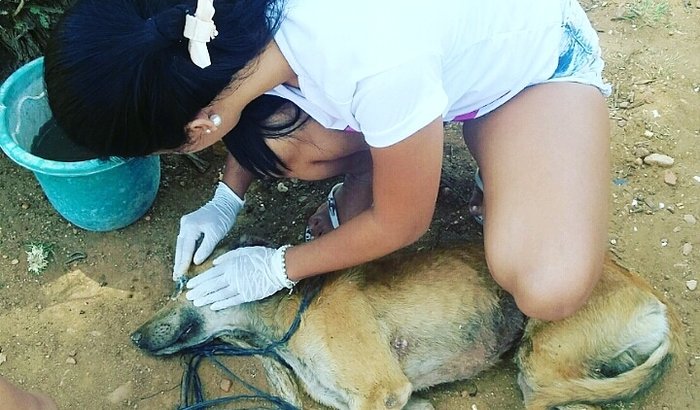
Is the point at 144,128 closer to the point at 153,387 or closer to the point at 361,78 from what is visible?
the point at 361,78

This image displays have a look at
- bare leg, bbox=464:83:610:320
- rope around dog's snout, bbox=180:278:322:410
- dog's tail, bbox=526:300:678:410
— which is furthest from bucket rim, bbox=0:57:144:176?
dog's tail, bbox=526:300:678:410

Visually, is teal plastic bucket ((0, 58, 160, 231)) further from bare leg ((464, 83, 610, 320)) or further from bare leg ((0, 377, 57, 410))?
bare leg ((464, 83, 610, 320))

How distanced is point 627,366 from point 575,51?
1.08 meters

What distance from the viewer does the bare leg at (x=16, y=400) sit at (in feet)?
5.88

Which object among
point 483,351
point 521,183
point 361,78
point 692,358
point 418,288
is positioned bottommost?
point 692,358

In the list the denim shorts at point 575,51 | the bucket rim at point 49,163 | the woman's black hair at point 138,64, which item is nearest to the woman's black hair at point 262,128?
the woman's black hair at point 138,64

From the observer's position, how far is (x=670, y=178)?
330 cm

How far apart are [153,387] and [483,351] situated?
3.98 feet

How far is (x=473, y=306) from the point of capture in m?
2.58

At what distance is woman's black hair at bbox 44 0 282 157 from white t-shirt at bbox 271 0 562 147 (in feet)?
0.37

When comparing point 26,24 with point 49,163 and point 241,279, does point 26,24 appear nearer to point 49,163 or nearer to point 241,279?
point 49,163

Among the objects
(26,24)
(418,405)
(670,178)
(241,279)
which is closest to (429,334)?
(418,405)

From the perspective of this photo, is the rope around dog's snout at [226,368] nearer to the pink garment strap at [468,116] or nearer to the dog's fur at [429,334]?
the dog's fur at [429,334]

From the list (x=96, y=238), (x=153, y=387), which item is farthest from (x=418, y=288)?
(x=96, y=238)
